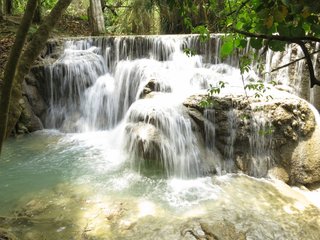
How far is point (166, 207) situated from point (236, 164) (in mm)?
2097

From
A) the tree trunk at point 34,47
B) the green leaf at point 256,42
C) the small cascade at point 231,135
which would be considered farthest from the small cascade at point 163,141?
the green leaf at point 256,42

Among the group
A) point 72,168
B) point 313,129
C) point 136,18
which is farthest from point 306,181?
point 136,18

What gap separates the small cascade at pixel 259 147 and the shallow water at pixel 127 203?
1.09ft

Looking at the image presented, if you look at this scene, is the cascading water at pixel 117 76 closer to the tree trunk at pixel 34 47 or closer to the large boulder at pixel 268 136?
the large boulder at pixel 268 136

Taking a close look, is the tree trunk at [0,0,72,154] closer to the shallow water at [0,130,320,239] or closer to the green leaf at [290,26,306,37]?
the shallow water at [0,130,320,239]

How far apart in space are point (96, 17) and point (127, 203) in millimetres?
9309

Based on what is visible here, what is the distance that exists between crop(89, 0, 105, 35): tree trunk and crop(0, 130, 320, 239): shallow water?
687 cm

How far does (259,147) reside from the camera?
252 inches

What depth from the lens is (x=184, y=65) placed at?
30.3 feet

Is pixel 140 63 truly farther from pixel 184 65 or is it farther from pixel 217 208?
pixel 217 208

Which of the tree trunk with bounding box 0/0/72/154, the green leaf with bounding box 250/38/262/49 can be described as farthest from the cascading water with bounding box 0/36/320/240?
the green leaf with bounding box 250/38/262/49

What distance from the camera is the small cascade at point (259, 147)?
20.5 feet

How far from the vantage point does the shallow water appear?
166 inches

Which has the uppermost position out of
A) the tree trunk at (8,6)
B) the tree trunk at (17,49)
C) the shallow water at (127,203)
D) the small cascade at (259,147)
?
the tree trunk at (8,6)
